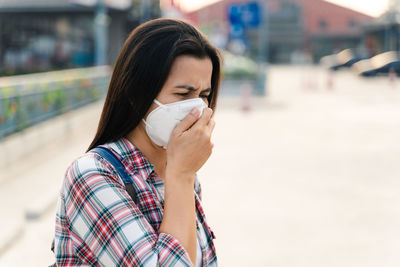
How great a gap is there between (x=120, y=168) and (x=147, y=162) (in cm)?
10

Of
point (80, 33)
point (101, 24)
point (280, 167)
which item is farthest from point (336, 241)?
point (80, 33)

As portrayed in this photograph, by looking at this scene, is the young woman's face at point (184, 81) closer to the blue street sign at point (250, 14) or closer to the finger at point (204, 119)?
the finger at point (204, 119)

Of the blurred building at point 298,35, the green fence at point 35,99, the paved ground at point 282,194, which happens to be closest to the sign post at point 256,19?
the green fence at point 35,99

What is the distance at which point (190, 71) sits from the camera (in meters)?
1.64

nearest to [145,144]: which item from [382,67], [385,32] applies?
[382,67]

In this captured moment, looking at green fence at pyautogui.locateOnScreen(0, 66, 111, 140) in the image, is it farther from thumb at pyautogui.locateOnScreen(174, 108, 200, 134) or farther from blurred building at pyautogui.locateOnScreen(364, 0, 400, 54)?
blurred building at pyautogui.locateOnScreen(364, 0, 400, 54)

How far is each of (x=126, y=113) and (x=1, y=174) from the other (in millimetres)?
7751

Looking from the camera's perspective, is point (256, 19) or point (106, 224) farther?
point (256, 19)

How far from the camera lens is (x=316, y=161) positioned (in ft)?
33.8

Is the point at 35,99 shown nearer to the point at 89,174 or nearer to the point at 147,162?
the point at 147,162

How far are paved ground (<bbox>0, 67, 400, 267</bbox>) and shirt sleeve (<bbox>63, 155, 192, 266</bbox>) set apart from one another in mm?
3654

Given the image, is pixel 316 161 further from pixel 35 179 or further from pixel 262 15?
pixel 262 15

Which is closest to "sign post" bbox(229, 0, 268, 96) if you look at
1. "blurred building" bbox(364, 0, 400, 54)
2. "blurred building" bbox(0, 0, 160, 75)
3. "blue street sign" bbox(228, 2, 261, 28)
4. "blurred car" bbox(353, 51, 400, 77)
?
"blue street sign" bbox(228, 2, 261, 28)

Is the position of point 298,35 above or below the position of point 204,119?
above
